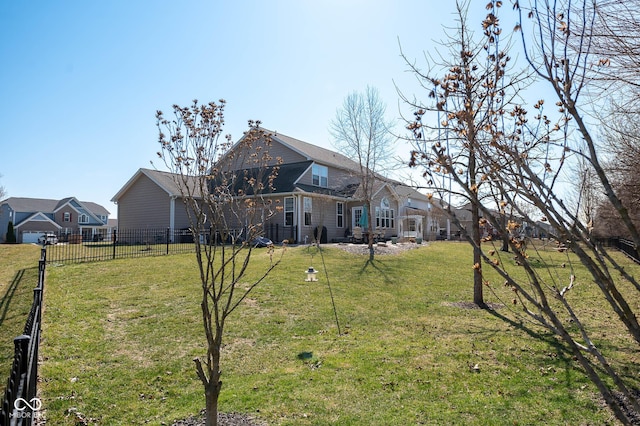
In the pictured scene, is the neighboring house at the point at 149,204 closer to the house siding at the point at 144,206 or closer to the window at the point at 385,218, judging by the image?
the house siding at the point at 144,206

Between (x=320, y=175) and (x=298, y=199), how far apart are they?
4821mm

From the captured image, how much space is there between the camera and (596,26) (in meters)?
4.57

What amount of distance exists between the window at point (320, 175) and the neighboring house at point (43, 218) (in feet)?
105

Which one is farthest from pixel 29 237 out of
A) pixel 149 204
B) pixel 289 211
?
pixel 289 211

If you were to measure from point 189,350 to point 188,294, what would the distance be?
361 centimetres

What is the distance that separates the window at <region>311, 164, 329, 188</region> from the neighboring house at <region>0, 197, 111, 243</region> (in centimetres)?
3193

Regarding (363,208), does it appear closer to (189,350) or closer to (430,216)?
(430,216)

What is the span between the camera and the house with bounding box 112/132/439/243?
78.4 ft

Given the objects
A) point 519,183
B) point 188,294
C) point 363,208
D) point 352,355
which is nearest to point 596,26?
point 519,183

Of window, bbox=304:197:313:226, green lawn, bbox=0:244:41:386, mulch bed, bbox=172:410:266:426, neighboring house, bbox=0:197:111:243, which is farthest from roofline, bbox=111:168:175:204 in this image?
mulch bed, bbox=172:410:266:426

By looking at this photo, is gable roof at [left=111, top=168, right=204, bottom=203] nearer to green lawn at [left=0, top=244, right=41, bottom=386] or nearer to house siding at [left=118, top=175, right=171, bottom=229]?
house siding at [left=118, top=175, right=171, bottom=229]

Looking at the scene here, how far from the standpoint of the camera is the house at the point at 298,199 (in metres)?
23.9

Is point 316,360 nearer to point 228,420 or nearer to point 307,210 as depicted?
point 228,420

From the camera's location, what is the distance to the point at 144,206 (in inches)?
1039
